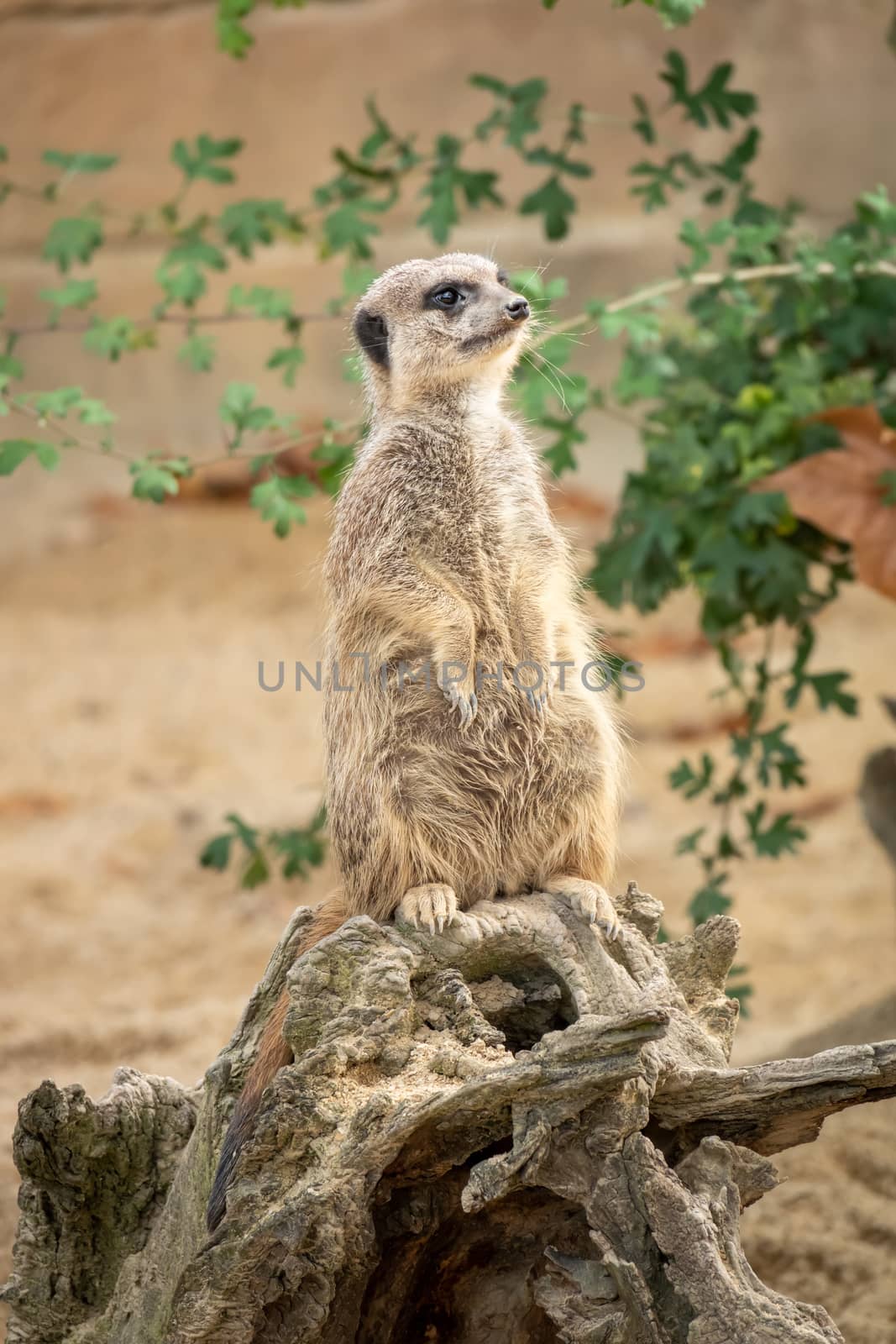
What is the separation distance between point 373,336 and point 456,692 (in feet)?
1.85

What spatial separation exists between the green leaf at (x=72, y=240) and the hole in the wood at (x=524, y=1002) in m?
1.48

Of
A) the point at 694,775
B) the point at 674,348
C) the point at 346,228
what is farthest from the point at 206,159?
the point at 694,775

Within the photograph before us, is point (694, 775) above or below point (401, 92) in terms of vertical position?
below

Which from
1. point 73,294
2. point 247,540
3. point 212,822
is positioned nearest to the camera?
point 73,294

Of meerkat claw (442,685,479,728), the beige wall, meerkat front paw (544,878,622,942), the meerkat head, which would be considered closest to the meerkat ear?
the meerkat head

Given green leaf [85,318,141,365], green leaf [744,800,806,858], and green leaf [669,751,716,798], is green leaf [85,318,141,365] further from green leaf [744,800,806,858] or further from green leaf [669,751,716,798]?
green leaf [744,800,806,858]

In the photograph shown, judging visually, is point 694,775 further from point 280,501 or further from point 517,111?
point 517,111

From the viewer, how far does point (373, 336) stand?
197 cm

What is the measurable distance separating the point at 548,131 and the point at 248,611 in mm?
1999

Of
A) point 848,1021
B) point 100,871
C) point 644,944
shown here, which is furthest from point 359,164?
point 100,871

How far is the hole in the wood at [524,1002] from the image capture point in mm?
1645

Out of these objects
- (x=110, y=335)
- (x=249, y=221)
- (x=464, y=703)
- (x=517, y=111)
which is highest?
(x=517, y=111)

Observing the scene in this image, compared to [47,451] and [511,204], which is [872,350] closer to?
[47,451]

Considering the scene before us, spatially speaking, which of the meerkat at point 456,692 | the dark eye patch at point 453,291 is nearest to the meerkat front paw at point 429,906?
the meerkat at point 456,692
